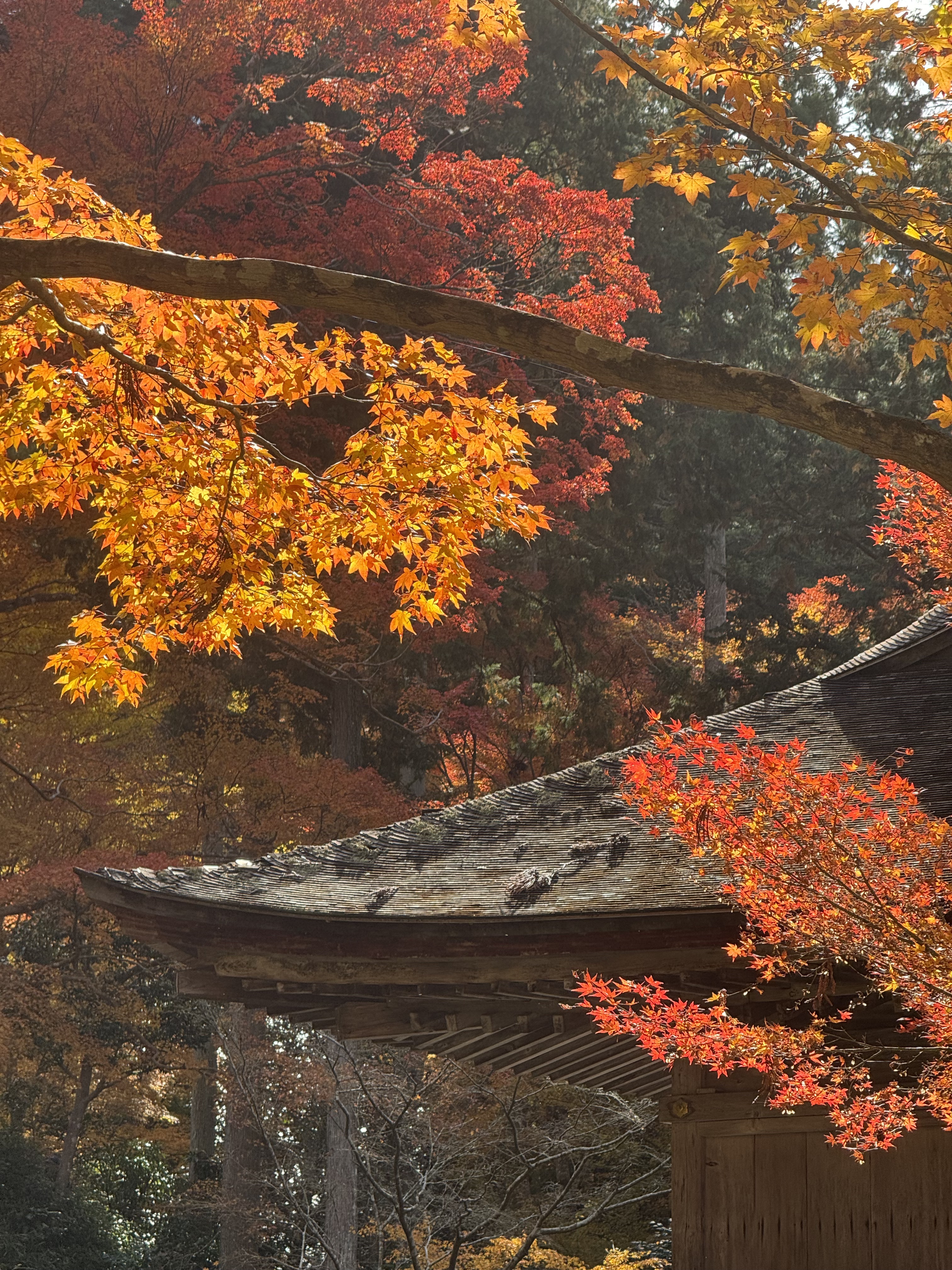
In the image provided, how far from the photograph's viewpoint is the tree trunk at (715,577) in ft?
74.2

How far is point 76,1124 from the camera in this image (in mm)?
19891

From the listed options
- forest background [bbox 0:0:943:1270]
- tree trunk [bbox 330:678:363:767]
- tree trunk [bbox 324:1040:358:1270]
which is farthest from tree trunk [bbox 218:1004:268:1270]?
tree trunk [bbox 330:678:363:767]

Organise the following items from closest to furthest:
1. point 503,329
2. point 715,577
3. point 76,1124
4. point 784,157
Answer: point 503,329, point 784,157, point 76,1124, point 715,577

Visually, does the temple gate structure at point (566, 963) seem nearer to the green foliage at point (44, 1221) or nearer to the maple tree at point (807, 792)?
the maple tree at point (807, 792)

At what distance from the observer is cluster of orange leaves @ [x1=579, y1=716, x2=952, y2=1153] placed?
4008 mm

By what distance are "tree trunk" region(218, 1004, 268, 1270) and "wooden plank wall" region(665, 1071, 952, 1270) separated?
9845mm

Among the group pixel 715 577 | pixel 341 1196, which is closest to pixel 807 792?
pixel 341 1196

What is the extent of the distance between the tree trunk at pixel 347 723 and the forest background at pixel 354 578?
44 mm

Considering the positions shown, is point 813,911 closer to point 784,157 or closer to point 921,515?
point 784,157

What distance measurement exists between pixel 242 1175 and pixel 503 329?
14456 millimetres

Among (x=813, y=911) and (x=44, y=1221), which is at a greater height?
(x=813, y=911)

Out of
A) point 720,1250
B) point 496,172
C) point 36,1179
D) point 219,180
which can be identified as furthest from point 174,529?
point 36,1179

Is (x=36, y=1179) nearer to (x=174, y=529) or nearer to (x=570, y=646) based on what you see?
(x=570, y=646)

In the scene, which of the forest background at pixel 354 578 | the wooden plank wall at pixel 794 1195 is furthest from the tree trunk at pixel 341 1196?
the wooden plank wall at pixel 794 1195
